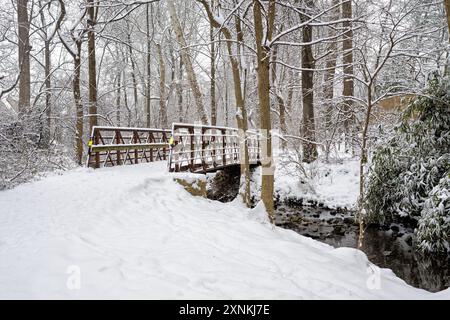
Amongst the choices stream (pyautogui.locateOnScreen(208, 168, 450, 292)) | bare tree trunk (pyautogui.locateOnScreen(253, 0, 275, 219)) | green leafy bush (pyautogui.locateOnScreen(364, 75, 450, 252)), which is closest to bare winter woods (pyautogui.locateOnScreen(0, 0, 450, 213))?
bare tree trunk (pyautogui.locateOnScreen(253, 0, 275, 219))

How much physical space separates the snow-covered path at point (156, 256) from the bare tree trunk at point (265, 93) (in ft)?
2.28

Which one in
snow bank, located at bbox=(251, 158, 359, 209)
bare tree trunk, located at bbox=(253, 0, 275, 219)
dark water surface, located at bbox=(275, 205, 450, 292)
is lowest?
dark water surface, located at bbox=(275, 205, 450, 292)

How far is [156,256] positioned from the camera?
3652 millimetres

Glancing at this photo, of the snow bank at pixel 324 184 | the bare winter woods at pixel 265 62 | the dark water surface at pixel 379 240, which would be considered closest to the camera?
the dark water surface at pixel 379 240

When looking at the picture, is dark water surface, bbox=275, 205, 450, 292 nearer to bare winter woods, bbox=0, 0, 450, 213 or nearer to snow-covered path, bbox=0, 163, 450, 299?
snow-covered path, bbox=0, 163, 450, 299

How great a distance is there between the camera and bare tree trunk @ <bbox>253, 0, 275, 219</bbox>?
618cm

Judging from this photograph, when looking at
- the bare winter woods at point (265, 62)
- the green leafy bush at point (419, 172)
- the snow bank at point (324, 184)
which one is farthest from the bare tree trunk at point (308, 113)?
the green leafy bush at point (419, 172)

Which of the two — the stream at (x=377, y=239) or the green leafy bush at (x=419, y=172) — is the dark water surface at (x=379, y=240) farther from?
the green leafy bush at (x=419, y=172)

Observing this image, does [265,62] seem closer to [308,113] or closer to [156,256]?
[156,256]

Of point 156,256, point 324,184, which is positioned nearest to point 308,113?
point 324,184

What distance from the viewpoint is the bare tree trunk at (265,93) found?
243 inches

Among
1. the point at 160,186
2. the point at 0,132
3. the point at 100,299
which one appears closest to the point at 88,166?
the point at 0,132

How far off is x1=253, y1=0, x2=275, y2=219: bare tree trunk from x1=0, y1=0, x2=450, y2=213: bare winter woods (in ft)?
0.07

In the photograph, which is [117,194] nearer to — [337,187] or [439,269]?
[439,269]
